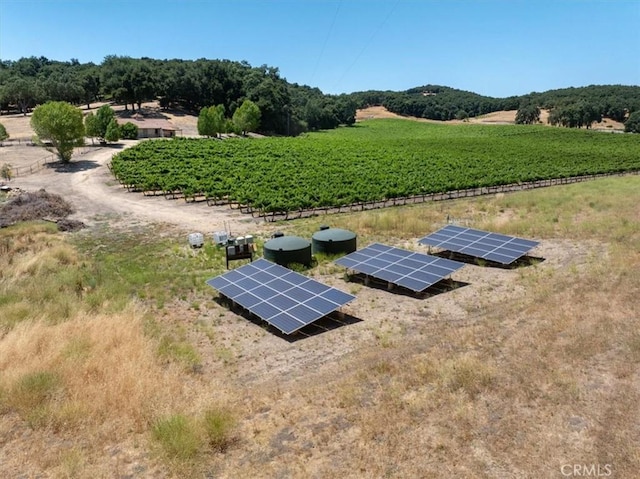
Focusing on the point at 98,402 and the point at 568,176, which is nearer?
the point at 98,402

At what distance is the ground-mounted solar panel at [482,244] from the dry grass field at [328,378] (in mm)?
905

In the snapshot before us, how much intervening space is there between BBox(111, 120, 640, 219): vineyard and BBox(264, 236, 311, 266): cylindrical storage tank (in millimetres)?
13656

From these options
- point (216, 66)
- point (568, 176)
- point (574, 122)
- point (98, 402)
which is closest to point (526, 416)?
point (98, 402)

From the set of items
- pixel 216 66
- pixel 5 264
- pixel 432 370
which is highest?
pixel 216 66

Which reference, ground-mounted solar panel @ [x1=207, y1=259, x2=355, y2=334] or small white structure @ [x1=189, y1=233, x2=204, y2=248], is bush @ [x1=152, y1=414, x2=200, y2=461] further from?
small white structure @ [x1=189, y1=233, x2=204, y2=248]

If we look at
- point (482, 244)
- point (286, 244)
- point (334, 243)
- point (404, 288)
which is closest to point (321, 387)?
point (404, 288)

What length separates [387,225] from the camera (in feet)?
104

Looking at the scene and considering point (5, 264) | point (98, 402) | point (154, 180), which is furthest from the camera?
point (154, 180)

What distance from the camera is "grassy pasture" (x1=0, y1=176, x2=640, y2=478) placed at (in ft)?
30.1

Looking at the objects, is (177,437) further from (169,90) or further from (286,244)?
(169,90)

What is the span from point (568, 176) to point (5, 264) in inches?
2477

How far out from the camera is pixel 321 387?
12.3m

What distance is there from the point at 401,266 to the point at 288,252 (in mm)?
6146

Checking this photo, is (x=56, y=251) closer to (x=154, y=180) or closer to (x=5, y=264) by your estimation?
(x=5, y=264)
